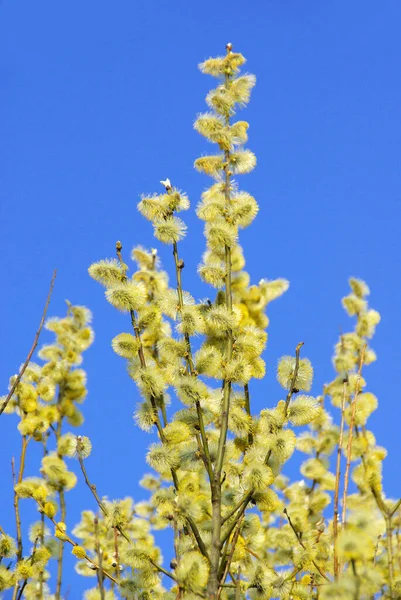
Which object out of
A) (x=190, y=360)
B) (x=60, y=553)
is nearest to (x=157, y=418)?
(x=190, y=360)

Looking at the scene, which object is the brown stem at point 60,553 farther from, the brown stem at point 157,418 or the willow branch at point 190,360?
the willow branch at point 190,360

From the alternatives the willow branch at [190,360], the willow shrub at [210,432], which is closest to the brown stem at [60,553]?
the willow shrub at [210,432]

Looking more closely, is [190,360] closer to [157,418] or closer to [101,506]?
[157,418]

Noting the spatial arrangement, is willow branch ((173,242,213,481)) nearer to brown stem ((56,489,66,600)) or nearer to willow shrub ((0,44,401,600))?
willow shrub ((0,44,401,600))

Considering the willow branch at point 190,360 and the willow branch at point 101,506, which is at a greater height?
the willow branch at point 190,360

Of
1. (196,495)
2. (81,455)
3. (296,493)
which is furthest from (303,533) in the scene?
(81,455)

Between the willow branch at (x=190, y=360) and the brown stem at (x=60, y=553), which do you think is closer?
the willow branch at (x=190, y=360)

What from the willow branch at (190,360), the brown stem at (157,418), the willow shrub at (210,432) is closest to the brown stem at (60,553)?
the willow shrub at (210,432)

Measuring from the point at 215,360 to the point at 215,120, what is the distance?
1033 mm

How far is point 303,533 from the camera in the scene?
3596 millimetres

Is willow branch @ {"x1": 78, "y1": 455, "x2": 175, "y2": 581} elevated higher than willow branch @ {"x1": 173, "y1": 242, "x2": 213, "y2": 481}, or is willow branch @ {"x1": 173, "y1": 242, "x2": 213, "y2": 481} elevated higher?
willow branch @ {"x1": 173, "y1": 242, "x2": 213, "y2": 481}

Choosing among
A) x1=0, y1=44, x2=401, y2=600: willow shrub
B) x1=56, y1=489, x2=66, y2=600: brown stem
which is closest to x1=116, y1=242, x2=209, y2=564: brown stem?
x1=0, y1=44, x2=401, y2=600: willow shrub

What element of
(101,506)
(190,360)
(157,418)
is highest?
(190,360)

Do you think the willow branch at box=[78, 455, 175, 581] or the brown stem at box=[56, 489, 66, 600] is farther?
the brown stem at box=[56, 489, 66, 600]
